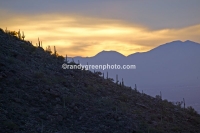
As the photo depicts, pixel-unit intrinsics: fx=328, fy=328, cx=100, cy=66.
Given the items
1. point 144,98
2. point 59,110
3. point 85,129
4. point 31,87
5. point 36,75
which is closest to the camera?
point 85,129

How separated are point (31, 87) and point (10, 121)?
6.05 metres

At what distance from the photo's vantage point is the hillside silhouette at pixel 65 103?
65.9 ft

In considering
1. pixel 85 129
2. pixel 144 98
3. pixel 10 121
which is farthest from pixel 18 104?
pixel 144 98

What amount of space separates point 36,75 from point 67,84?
9.53ft

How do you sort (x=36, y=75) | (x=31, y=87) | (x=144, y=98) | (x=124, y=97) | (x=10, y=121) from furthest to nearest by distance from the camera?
(x=144, y=98) → (x=124, y=97) → (x=36, y=75) → (x=31, y=87) → (x=10, y=121)

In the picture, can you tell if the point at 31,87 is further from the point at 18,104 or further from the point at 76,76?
the point at 76,76

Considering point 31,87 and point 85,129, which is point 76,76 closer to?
point 31,87

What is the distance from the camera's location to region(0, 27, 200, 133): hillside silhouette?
20.1 m

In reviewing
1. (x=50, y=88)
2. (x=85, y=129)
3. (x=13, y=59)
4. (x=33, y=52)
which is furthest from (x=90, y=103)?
(x=33, y=52)

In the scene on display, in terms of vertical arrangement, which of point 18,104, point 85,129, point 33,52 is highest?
point 33,52

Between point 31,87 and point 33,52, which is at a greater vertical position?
point 33,52

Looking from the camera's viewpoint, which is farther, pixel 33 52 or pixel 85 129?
pixel 33 52

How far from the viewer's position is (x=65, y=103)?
23656mm

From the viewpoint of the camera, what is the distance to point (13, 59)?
27.4m
